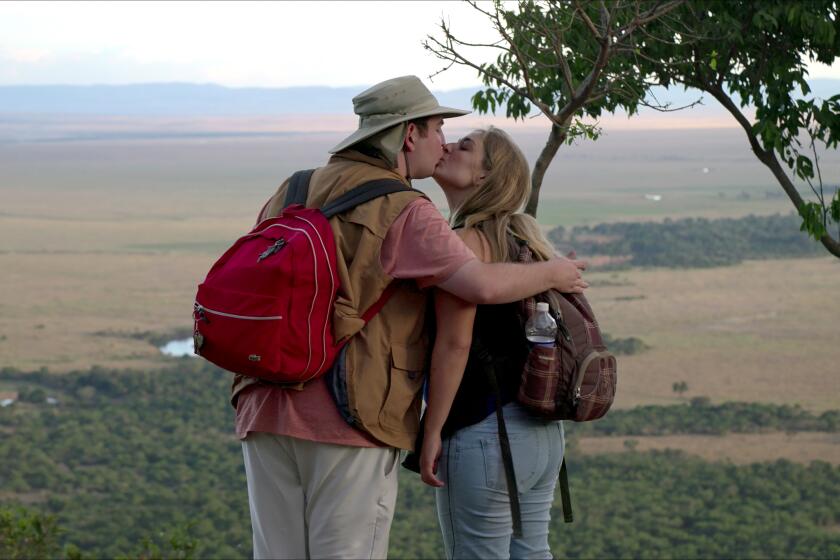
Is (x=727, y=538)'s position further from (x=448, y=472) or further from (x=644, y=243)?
(x=644, y=243)

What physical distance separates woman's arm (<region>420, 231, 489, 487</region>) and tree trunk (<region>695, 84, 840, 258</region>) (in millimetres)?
4149

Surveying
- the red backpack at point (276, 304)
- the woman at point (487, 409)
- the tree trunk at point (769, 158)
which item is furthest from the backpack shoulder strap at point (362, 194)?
the tree trunk at point (769, 158)

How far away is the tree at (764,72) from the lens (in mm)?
5570

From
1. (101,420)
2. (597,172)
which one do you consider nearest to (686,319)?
(101,420)

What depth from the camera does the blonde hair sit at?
2.36 meters

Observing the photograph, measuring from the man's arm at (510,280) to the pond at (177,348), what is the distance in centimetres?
4815

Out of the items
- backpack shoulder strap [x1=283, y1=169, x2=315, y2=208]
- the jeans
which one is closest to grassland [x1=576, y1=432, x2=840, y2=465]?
the jeans

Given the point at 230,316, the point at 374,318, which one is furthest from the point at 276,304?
the point at 374,318

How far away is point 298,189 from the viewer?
2291mm

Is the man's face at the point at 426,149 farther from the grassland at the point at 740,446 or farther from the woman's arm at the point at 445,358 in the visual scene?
the grassland at the point at 740,446

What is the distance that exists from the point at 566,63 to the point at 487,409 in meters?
1.82

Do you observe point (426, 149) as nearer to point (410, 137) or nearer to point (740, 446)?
point (410, 137)

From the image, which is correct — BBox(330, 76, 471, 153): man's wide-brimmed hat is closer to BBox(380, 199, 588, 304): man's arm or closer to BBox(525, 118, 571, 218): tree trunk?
BBox(380, 199, 588, 304): man's arm

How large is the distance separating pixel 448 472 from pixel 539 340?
0.33m
